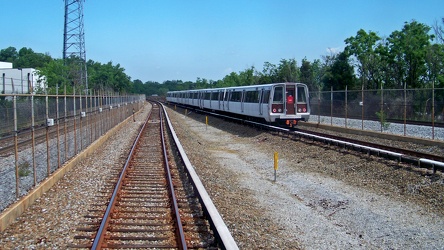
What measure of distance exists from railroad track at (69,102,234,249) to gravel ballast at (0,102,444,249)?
0.40m

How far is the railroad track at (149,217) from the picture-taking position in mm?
7016

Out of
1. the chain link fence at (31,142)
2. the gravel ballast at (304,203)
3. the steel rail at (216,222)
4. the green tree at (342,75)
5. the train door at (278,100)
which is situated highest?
the green tree at (342,75)

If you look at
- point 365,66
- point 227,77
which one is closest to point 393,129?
point 365,66

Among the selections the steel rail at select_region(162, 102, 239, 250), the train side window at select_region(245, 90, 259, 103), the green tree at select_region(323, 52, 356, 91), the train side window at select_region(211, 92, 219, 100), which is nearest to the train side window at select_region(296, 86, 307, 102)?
the train side window at select_region(245, 90, 259, 103)

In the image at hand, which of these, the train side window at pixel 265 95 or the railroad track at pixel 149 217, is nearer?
the railroad track at pixel 149 217

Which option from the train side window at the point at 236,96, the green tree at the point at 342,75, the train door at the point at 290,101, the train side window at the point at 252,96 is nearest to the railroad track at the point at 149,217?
the train door at the point at 290,101

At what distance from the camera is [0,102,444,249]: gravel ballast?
25.2 feet

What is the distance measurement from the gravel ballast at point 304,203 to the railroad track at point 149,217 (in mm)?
401

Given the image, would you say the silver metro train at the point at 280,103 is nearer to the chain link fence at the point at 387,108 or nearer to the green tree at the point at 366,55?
the chain link fence at the point at 387,108

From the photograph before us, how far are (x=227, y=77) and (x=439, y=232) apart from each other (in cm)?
9432

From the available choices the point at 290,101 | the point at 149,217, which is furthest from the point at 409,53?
the point at 149,217

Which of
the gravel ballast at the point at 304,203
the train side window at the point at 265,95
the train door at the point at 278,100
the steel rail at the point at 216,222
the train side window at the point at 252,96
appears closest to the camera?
the steel rail at the point at 216,222

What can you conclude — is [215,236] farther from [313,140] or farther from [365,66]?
[365,66]

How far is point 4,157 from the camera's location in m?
13.7
